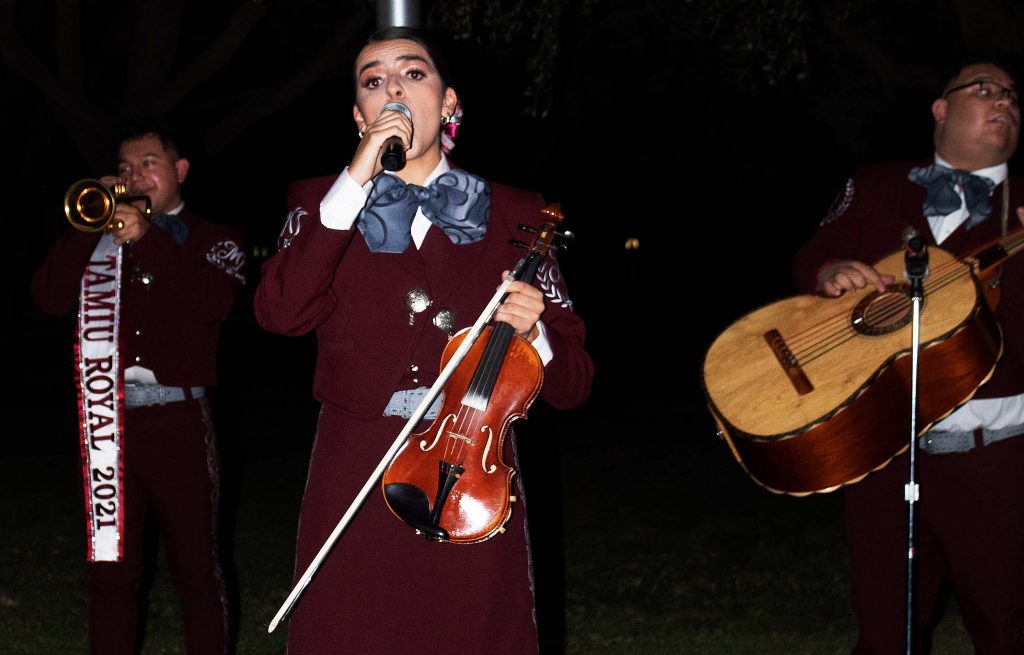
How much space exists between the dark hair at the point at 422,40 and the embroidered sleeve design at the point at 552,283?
1.66ft

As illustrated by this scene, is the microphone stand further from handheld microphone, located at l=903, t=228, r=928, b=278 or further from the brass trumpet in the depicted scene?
the brass trumpet

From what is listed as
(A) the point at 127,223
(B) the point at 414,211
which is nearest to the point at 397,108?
(B) the point at 414,211

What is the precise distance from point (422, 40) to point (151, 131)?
2270 mm

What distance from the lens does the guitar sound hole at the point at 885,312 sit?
155 inches

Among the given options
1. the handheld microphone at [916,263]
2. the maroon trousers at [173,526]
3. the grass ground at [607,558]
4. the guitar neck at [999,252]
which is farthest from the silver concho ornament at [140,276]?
the guitar neck at [999,252]

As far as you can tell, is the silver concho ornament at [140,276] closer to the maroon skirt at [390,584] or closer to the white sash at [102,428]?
the white sash at [102,428]

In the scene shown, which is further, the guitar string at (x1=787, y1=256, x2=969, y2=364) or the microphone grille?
the guitar string at (x1=787, y1=256, x2=969, y2=364)

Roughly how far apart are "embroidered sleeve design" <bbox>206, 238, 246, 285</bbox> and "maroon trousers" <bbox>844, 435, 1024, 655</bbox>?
96.5 inches

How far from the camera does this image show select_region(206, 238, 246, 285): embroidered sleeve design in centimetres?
491

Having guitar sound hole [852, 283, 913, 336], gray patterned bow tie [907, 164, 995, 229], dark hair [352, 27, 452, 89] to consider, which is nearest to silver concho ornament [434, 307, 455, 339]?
dark hair [352, 27, 452, 89]

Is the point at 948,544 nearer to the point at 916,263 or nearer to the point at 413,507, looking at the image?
the point at 916,263

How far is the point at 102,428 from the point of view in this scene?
4672 millimetres

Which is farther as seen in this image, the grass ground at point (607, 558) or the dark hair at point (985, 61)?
the grass ground at point (607, 558)

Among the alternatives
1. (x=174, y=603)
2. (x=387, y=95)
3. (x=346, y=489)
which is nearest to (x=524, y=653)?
(x=346, y=489)
